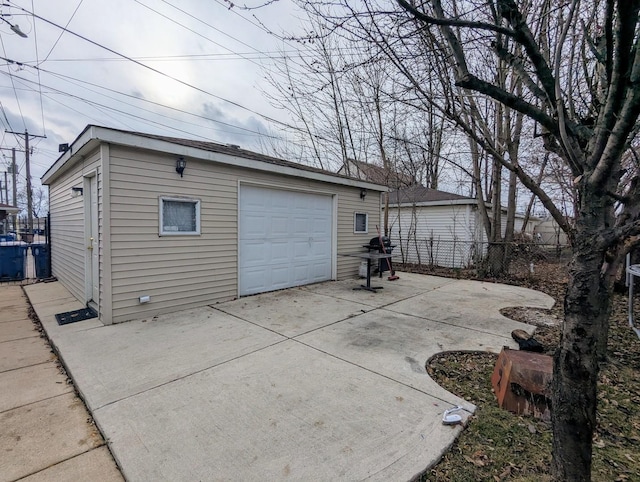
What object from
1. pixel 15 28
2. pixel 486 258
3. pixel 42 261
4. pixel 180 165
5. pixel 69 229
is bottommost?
pixel 42 261

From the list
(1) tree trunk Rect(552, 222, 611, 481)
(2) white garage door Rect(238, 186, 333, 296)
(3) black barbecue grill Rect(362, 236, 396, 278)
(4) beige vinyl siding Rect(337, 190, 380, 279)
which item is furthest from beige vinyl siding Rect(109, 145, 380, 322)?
(1) tree trunk Rect(552, 222, 611, 481)

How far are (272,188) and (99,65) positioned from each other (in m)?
7.29

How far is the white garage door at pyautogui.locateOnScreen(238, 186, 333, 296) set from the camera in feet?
20.1

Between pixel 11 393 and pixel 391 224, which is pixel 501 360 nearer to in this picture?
pixel 11 393

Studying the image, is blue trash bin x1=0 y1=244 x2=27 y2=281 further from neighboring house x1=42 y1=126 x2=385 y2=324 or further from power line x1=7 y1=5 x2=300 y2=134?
power line x1=7 y1=5 x2=300 y2=134

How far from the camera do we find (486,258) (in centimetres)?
908

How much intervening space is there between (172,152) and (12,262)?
6505mm

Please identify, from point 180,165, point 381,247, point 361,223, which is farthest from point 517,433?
point 361,223

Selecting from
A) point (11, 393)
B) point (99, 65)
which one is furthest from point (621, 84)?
point (99, 65)

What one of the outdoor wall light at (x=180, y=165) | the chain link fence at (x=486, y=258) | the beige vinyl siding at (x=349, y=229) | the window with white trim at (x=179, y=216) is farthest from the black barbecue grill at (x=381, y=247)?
the outdoor wall light at (x=180, y=165)

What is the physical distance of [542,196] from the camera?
3.81 metres

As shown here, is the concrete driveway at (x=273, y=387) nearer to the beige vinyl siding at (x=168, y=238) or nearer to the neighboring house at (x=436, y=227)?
the beige vinyl siding at (x=168, y=238)

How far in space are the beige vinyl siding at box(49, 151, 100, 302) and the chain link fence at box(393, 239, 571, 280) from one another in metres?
9.13

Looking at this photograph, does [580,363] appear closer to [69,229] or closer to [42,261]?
[69,229]
